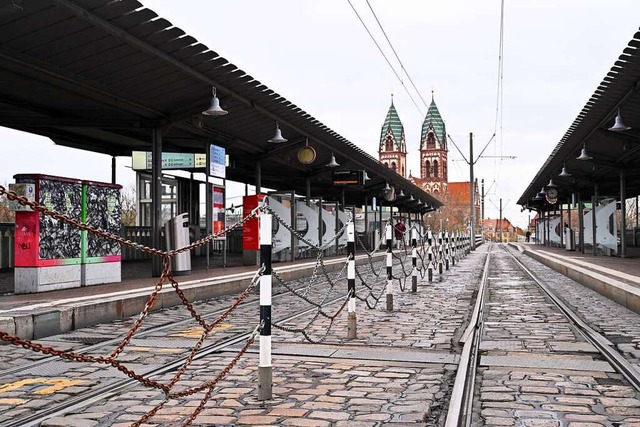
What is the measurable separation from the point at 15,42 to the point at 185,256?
7296 millimetres

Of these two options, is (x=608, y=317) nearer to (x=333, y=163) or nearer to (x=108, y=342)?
(x=108, y=342)

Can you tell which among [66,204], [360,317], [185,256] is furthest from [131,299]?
[185,256]

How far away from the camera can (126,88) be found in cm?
1353

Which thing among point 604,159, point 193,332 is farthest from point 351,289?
point 604,159

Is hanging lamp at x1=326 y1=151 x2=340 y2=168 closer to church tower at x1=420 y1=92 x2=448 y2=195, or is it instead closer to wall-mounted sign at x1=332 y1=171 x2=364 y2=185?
wall-mounted sign at x1=332 y1=171 x2=364 y2=185

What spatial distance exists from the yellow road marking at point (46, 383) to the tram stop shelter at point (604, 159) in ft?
33.7

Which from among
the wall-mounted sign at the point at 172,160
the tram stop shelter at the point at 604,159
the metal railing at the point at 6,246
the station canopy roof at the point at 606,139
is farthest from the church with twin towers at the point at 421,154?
the metal railing at the point at 6,246

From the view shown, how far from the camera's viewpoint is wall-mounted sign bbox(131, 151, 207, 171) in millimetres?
22703

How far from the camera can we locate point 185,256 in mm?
16656

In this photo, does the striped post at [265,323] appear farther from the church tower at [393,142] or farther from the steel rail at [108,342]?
the church tower at [393,142]

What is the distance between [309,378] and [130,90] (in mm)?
9150

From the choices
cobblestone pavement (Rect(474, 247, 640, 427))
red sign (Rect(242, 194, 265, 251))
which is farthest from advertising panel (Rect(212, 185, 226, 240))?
cobblestone pavement (Rect(474, 247, 640, 427))

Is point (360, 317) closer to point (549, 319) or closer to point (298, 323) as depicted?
point (298, 323)

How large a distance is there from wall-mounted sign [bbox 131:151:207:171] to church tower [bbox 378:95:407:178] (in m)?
103
